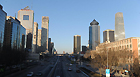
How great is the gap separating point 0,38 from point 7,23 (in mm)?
52775

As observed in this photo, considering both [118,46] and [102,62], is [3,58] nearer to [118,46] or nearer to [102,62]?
[102,62]

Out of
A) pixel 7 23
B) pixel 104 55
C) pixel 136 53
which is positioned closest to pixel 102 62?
pixel 104 55

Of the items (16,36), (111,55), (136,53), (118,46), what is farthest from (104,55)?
(16,36)

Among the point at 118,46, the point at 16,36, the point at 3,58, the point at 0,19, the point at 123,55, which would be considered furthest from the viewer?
the point at 16,36

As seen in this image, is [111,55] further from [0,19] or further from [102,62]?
[0,19]

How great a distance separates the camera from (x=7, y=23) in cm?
17175

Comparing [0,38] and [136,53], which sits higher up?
[0,38]

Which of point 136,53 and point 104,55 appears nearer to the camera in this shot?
point 104,55

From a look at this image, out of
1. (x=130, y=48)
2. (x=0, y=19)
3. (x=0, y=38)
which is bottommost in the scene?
(x=130, y=48)

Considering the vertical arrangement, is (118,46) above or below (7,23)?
Result: below

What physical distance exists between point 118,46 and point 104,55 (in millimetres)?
57292

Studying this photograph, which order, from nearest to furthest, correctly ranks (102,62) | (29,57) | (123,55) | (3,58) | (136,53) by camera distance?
(102,62) → (3,58) → (123,55) → (136,53) → (29,57)

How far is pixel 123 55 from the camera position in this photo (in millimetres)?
61531

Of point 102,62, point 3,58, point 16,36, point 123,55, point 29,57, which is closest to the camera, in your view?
point 102,62
